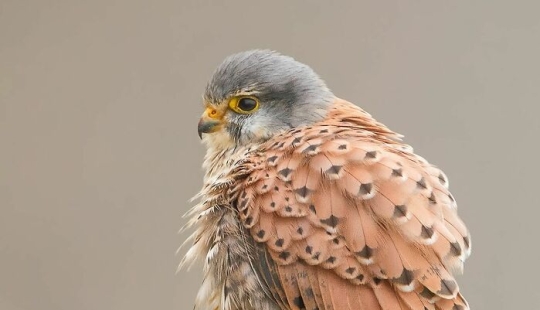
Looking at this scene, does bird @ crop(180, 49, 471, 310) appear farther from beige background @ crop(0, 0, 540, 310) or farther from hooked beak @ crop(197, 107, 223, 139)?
beige background @ crop(0, 0, 540, 310)

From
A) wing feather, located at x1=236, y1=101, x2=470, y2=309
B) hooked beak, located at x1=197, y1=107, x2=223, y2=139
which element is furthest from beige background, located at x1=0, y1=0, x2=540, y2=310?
wing feather, located at x1=236, y1=101, x2=470, y2=309

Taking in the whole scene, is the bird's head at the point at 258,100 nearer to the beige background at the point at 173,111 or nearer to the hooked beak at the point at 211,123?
the hooked beak at the point at 211,123

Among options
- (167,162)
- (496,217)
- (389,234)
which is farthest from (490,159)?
(389,234)

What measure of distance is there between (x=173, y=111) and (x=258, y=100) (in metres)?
0.95

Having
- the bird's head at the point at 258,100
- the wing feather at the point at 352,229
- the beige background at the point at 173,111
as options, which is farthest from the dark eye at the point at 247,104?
the beige background at the point at 173,111

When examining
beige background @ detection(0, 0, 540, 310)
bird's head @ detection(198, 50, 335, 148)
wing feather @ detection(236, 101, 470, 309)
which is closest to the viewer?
wing feather @ detection(236, 101, 470, 309)

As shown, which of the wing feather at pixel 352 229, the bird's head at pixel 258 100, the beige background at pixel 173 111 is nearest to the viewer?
the wing feather at pixel 352 229

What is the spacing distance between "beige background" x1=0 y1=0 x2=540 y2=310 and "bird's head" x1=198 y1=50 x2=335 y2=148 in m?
0.85

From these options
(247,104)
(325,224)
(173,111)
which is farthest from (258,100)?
(173,111)

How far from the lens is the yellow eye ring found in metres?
1.58

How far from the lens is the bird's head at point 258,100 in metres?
1.56

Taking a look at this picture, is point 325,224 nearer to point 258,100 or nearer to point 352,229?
point 352,229

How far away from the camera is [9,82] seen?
2.42 m

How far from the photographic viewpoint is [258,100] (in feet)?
5.17
